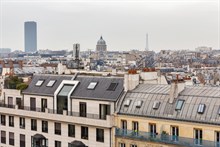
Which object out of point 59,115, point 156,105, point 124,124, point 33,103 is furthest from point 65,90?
point 156,105

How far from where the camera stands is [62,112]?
5259 cm

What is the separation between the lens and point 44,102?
54.9 meters

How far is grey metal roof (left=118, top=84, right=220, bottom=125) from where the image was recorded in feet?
135

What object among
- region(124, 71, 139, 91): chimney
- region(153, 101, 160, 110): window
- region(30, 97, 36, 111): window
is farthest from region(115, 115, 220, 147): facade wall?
region(30, 97, 36, 111): window

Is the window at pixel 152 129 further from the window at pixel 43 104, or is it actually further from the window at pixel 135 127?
the window at pixel 43 104

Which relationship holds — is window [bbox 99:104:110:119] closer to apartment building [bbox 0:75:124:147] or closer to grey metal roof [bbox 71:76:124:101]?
apartment building [bbox 0:75:124:147]

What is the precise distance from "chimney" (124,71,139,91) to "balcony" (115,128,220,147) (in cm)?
453

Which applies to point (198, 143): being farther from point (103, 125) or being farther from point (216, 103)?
point (103, 125)

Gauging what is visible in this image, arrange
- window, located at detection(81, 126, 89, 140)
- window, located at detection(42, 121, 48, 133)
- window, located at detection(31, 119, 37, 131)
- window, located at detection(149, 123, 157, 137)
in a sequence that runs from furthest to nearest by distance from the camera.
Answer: window, located at detection(31, 119, 37, 131) < window, located at detection(42, 121, 48, 133) < window, located at detection(81, 126, 89, 140) < window, located at detection(149, 123, 157, 137)

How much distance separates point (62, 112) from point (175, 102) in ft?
45.2

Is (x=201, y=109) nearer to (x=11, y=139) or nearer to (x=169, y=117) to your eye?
(x=169, y=117)

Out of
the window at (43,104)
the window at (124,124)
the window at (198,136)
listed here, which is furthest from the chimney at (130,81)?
the window at (43,104)

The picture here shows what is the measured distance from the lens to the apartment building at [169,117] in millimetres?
40844

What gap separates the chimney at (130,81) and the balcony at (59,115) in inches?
143
